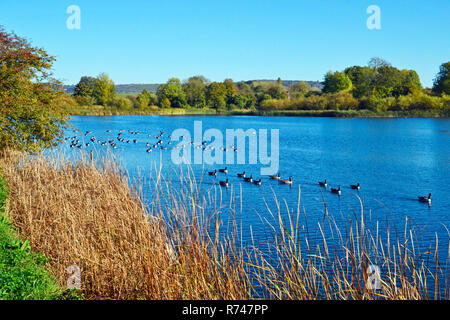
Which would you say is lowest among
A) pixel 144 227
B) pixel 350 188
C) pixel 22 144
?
pixel 350 188

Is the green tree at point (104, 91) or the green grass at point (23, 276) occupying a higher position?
the green tree at point (104, 91)

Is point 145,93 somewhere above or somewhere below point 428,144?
above

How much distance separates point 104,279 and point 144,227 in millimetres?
944

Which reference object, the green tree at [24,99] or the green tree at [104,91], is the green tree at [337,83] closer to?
the green tree at [104,91]

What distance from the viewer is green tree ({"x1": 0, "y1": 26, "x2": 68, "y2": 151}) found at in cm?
1256

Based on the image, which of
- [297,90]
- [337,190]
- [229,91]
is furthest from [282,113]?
[337,190]

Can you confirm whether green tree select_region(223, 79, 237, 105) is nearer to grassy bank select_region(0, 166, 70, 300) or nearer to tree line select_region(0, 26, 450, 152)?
tree line select_region(0, 26, 450, 152)

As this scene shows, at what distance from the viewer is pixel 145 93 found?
99.6 m

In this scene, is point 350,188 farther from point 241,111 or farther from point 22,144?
point 241,111

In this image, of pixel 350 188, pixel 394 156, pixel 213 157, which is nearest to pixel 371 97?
pixel 394 156

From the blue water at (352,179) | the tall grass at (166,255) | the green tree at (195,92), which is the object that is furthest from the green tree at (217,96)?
the tall grass at (166,255)

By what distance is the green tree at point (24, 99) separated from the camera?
1256 centimetres

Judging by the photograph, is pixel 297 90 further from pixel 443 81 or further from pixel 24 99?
pixel 24 99
